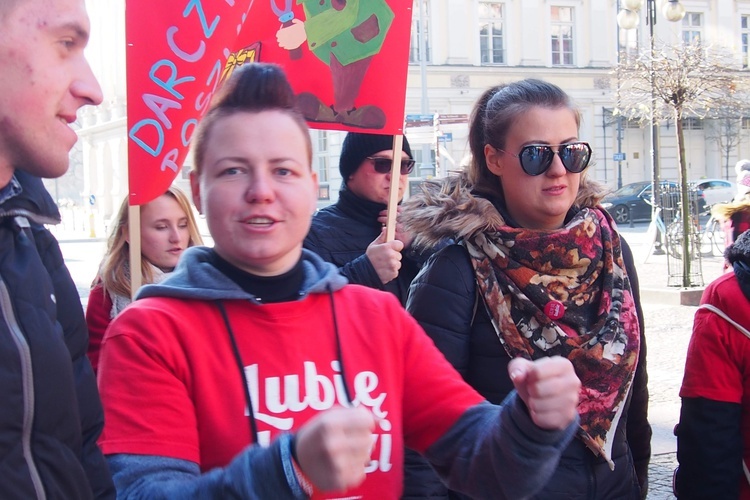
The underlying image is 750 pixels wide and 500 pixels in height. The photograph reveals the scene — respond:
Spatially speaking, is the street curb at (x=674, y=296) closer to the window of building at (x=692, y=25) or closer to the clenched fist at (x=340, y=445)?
the clenched fist at (x=340, y=445)

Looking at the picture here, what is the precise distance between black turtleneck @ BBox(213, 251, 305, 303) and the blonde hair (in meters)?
1.83

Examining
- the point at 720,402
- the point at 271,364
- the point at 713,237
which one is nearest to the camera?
the point at 271,364

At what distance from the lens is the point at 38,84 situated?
136 cm

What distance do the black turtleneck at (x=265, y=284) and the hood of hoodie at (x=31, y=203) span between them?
33 cm

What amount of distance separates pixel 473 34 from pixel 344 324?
35.8 meters

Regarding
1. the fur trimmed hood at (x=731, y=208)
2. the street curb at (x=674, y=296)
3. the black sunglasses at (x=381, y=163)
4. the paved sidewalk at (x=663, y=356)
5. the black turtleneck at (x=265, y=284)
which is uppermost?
the black sunglasses at (x=381, y=163)

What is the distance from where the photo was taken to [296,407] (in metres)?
1.57

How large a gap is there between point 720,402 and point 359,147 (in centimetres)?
188

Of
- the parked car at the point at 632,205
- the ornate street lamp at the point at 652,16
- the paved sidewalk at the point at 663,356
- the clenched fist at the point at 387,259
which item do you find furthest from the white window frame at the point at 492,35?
the clenched fist at the point at 387,259

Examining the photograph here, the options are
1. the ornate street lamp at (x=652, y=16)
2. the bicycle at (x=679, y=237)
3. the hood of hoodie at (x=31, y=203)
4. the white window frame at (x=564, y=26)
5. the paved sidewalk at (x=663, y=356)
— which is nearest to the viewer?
the hood of hoodie at (x=31, y=203)

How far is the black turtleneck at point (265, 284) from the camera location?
1.67m

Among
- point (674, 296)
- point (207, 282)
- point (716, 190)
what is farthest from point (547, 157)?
point (716, 190)

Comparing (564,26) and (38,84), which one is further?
(564,26)

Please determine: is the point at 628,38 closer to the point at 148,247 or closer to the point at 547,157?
the point at 148,247
